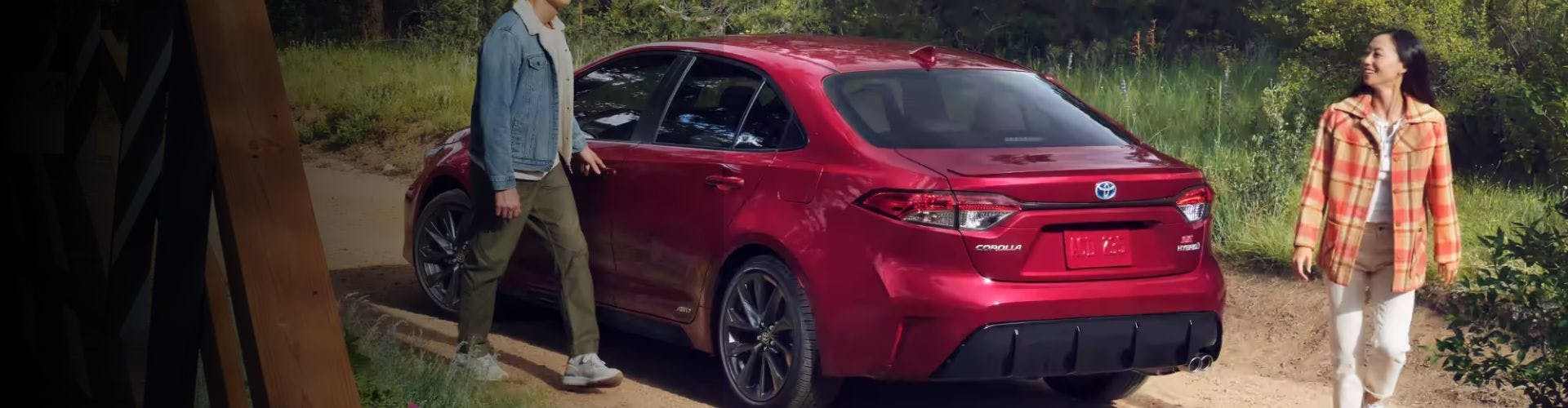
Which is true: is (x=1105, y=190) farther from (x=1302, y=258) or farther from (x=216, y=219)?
(x=216, y=219)

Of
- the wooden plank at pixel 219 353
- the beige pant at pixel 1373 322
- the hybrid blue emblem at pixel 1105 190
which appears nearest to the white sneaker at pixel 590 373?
the hybrid blue emblem at pixel 1105 190

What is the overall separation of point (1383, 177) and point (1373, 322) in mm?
520

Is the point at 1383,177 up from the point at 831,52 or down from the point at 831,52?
down

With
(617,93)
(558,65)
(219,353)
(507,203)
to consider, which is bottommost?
(507,203)

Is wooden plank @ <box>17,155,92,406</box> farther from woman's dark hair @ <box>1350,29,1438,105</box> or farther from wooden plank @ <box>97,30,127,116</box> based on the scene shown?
woman's dark hair @ <box>1350,29,1438,105</box>

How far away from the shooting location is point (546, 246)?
704cm

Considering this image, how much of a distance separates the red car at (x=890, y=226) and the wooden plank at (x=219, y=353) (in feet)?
9.53

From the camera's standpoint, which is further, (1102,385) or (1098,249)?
(1102,385)

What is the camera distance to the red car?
228 inches

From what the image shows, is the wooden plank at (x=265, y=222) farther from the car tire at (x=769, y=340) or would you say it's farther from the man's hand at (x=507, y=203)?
the man's hand at (x=507, y=203)

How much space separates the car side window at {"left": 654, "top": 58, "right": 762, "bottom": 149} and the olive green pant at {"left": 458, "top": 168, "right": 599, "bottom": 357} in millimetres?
508

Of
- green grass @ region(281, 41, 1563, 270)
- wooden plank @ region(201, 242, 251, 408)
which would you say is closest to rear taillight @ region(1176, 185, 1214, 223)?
green grass @ region(281, 41, 1563, 270)

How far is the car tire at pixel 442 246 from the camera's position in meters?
8.07

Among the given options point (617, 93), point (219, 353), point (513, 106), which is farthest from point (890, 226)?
point (219, 353)
